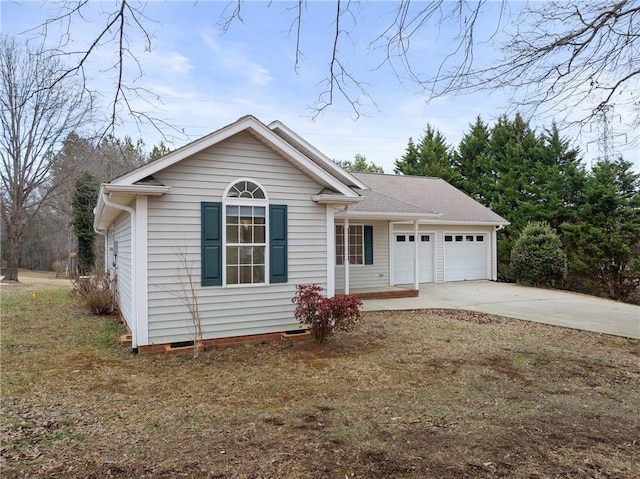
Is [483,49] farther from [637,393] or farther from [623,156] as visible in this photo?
[637,393]

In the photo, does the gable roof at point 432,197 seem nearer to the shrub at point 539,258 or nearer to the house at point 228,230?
the shrub at point 539,258

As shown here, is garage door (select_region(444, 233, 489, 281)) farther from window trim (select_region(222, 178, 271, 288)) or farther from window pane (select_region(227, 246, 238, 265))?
window pane (select_region(227, 246, 238, 265))

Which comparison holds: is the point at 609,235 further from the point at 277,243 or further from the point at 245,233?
the point at 245,233

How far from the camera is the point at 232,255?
6906mm

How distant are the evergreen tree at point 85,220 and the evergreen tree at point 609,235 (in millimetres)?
22007

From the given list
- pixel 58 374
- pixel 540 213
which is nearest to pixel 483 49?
pixel 58 374

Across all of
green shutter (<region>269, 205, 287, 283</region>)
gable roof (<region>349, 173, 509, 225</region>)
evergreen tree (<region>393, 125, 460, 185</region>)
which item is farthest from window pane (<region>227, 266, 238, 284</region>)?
evergreen tree (<region>393, 125, 460, 185</region>)

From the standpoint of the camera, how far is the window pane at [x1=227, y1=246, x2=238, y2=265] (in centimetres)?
687

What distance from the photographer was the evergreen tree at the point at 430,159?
91.7 ft

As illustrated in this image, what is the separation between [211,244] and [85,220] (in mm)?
15916

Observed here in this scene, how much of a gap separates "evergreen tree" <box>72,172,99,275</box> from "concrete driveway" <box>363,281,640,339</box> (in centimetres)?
1452

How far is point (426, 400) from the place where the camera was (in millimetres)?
4480

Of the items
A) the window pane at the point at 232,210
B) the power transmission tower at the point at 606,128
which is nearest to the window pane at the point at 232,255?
the window pane at the point at 232,210

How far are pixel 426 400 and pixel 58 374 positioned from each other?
15.1ft
